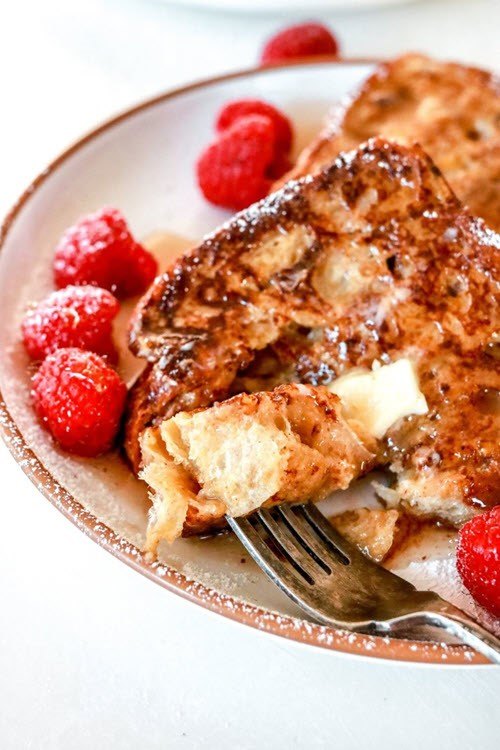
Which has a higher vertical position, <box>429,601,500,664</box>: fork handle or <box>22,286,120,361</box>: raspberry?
<box>22,286,120,361</box>: raspberry

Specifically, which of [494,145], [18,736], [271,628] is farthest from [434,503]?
[494,145]

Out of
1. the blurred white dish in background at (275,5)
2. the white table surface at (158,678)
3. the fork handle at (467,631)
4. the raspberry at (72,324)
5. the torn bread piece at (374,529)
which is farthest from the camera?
the blurred white dish in background at (275,5)

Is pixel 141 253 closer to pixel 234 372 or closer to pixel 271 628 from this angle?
pixel 234 372

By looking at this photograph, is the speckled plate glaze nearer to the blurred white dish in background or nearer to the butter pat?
the butter pat

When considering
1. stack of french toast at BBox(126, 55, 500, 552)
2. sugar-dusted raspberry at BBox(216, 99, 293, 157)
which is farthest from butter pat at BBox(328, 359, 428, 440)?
sugar-dusted raspberry at BBox(216, 99, 293, 157)

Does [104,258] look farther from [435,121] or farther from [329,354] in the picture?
[435,121]

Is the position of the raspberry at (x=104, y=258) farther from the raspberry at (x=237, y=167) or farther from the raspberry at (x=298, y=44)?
the raspberry at (x=298, y=44)

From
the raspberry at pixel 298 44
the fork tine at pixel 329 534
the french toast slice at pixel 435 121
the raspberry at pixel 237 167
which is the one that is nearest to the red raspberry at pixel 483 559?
the fork tine at pixel 329 534
